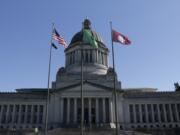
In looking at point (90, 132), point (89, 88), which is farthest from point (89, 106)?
point (90, 132)

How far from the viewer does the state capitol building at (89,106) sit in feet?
195

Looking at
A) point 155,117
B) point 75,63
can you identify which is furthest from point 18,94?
point 155,117

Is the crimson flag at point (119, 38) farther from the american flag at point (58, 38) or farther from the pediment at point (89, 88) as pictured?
the pediment at point (89, 88)

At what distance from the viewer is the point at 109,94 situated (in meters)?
59.8

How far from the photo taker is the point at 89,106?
5916 cm

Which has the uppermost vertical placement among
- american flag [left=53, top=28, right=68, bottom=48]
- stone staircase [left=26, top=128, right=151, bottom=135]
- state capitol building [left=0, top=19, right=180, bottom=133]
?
american flag [left=53, top=28, right=68, bottom=48]

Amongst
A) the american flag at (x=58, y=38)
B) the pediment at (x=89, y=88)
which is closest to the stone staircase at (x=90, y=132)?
the pediment at (x=89, y=88)

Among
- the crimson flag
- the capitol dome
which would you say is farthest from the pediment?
the crimson flag

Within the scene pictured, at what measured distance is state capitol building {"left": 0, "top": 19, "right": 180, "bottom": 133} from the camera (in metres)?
59.5

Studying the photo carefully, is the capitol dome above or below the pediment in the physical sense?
above

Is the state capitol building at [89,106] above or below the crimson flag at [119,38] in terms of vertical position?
below

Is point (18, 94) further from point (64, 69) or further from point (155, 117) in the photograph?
point (155, 117)

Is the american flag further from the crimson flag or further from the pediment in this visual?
the pediment

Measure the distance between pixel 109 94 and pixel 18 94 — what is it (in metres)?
24.7
